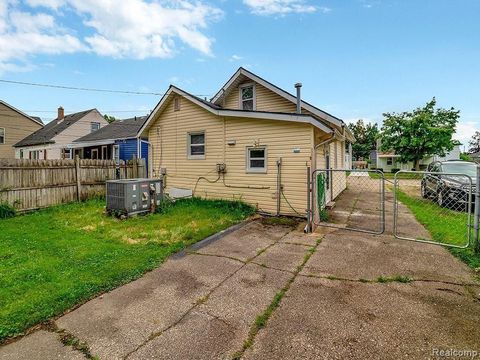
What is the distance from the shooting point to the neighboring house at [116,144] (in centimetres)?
1798

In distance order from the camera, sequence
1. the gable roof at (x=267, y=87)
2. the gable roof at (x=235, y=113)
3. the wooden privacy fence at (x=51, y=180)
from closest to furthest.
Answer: the gable roof at (x=235, y=113), the wooden privacy fence at (x=51, y=180), the gable roof at (x=267, y=87)

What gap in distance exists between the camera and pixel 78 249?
5332 mm

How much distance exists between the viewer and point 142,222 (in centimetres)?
760

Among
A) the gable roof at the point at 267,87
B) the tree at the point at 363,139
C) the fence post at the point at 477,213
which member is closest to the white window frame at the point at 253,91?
the gable roof at the point at 267,87

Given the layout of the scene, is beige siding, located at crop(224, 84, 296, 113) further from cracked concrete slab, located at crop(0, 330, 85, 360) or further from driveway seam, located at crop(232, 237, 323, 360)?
cracked concrete slab, located at crop(0, 330, 85, 360)

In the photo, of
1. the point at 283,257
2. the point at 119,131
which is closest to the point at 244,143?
the point at 283,257

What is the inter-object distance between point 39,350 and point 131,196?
578 cm

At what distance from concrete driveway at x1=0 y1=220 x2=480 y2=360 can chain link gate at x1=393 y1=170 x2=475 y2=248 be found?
1.02 m

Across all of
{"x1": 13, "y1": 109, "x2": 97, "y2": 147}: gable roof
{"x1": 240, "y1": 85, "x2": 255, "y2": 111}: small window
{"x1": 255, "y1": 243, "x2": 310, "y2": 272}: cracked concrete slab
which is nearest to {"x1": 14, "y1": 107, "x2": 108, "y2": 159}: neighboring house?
{"x1": 13, "y1": 109, "x2": 97, "y2": 147}: gable roof

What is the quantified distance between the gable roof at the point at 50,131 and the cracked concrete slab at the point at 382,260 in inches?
1124

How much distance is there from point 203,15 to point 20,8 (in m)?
7.42

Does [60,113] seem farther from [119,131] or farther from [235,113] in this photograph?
[235,113]

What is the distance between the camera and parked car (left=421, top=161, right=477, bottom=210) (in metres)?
8.70

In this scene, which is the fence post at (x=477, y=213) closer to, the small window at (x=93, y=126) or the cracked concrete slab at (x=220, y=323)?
the cracked concrete slab at (x=220, y=323)
